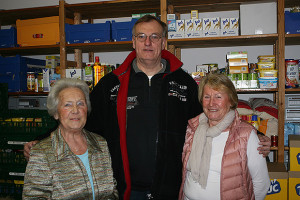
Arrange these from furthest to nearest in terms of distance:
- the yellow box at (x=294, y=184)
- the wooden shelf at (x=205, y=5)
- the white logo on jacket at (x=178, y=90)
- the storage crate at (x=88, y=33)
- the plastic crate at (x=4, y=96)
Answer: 1. the plastic crate at (x=4, y=96)
2. the storage crate at (x=88, y=33)
3. the wooden shelf at (x=205, y=5)
4. the yellow box at (x=294, y=184)
5. the white logo on jacket at (x=178, y=90)

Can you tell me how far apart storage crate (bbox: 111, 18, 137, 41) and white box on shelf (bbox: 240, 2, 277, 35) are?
120cm

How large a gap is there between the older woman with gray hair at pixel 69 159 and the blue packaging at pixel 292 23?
2166 mm

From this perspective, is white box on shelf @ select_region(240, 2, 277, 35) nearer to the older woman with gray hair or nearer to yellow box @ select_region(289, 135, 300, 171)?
yellow box @ select_region(289, 135, 300, 171)

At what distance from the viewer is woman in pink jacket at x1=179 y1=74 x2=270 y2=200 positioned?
5.07 feet

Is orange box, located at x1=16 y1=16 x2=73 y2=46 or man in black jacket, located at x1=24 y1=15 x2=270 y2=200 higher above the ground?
orange box, located at x1=16 y1=16 x2=73 y2=46

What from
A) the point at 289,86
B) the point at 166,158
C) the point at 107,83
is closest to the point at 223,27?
the point at 289,86

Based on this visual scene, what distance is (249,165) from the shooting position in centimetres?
157

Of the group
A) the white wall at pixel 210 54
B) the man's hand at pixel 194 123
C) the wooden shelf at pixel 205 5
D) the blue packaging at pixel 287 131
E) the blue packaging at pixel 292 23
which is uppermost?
the wooden shelf at pixel 205 5

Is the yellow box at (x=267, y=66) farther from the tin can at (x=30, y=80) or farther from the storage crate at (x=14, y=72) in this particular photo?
the storage crate at (x=14, y=72)

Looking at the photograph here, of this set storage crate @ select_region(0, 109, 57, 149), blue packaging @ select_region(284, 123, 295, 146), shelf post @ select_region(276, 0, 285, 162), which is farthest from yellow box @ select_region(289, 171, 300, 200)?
storage crate @ select_region(0, 109, 57, 149)

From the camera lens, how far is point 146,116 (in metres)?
1.74

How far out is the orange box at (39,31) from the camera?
9.93ft

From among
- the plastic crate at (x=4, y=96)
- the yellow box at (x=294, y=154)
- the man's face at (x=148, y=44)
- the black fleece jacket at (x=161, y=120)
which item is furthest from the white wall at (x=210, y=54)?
the man's face at (x=148, y=44)

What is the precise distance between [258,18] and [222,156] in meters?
1.71
